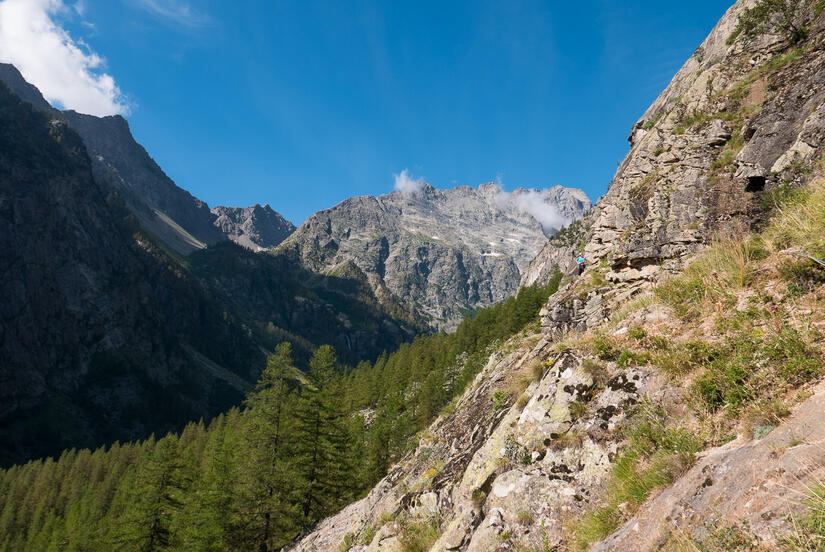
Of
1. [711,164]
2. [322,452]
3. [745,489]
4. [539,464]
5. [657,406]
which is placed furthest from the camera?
[322,452]

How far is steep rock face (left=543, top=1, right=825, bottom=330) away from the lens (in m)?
12.1

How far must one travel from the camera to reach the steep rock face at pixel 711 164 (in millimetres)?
12133

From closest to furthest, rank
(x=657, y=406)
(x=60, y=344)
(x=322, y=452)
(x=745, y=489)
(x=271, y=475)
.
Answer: (x=745, y=489) < (x=657, y=406) < (x=271, y=475) < (x=322, y=452) < (x=60, y=344)

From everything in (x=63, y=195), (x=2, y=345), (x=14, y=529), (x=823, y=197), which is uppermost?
(x=823, y=197)

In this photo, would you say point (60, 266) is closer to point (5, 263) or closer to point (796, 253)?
point (5, 263)

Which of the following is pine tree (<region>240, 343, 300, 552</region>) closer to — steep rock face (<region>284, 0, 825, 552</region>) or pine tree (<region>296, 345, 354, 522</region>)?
pine tree (<region>296, 345, 354, 522</region>)

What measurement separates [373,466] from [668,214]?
1351 inches

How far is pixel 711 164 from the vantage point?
15.2m

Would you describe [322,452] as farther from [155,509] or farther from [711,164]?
[711,164]

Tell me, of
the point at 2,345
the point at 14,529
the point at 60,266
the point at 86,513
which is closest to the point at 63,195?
the point at 60,266

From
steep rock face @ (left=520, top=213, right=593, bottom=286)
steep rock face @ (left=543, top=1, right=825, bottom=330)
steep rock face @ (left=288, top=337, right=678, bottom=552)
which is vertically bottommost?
steep rock face @ (left=288, top=337, right=678, bottom=552)

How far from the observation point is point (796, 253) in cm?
571

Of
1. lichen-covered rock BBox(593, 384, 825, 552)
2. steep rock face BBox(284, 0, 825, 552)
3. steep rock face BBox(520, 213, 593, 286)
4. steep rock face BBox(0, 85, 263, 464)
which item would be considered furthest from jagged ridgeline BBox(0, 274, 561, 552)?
steep rock face BBox(0, 85, 263, 464)

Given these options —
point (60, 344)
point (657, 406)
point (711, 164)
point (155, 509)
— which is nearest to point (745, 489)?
point (657, 406)
